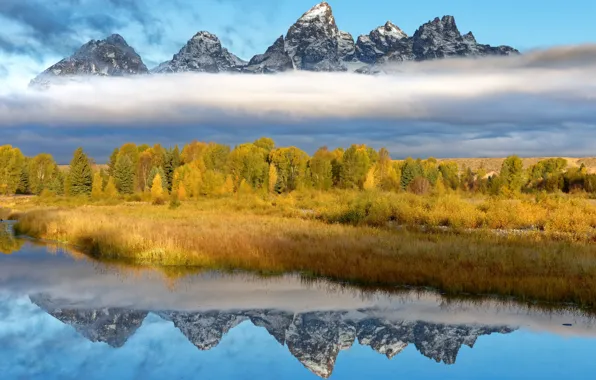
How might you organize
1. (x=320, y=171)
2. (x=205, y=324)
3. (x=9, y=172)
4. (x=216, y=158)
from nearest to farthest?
1. (x=205, y=324)
2. (x=320, y=171)
3. (x=9, y=172)
4. (x=216, y=158)

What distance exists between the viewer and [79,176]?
85.7 metres

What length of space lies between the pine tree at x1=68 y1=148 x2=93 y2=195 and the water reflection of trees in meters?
50.7

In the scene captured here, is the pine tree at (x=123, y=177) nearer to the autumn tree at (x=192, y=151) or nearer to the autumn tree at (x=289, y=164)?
the autumn tree at (x=192, y=151)

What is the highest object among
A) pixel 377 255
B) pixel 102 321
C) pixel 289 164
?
pixel 289 164

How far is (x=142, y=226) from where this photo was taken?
97.8ft

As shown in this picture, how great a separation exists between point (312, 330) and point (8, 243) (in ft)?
72.7

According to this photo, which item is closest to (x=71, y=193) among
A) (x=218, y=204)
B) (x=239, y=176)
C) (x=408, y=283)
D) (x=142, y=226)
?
(x=239, y=176)

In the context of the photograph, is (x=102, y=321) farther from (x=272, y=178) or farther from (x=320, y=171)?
(x=320, y=171)

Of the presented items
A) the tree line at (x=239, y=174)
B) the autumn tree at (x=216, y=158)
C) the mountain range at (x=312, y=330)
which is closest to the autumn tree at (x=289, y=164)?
the tree line at (x=239, y=174)

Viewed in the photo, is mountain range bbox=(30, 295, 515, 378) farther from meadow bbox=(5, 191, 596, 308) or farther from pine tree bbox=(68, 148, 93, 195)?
pine tree bbox=(68, 148, 93, 195)

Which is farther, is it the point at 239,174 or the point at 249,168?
the point at 239,174

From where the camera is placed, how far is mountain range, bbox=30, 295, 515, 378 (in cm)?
1084

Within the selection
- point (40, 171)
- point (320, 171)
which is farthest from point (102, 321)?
point (40, 171)

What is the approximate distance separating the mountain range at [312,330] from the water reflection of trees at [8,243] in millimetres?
13968
